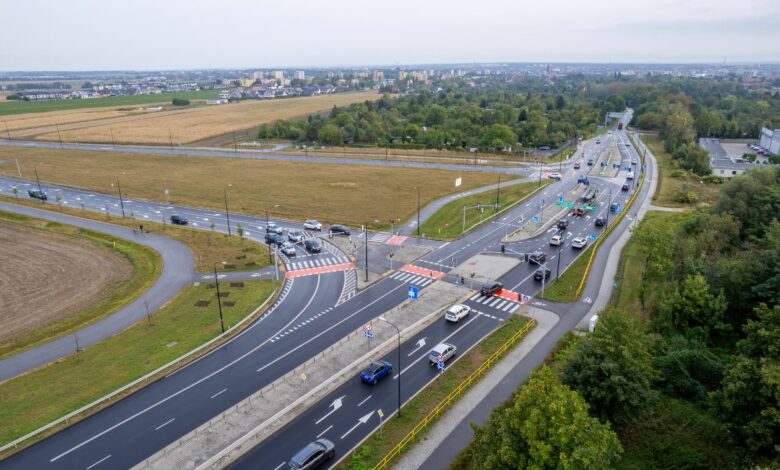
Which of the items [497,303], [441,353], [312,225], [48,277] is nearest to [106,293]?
[48,277]

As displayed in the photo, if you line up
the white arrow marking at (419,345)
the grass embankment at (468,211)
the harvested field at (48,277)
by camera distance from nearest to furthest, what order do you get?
the white arrow marking at (419,345) < the harvested field at (48,277) < the grass embankment at (468,211)

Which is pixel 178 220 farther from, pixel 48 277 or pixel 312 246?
pixel 312 246

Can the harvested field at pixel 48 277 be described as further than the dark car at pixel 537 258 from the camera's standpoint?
No

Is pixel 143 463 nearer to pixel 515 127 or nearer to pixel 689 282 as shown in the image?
pixel 689 282

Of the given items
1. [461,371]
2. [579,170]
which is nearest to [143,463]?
[461,371]

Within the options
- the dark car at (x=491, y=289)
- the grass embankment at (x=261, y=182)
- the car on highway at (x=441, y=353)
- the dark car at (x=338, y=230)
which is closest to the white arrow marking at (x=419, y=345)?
the car on highway at (x=441, y=353)

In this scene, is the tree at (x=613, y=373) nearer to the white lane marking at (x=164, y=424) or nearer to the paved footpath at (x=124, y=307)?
the white lane marking at (x=164, y=424)
